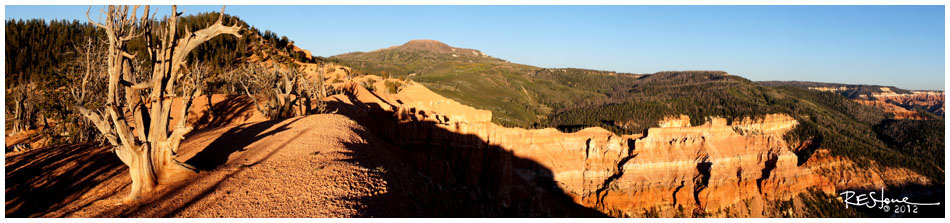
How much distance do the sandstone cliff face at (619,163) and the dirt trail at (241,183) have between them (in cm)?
1387

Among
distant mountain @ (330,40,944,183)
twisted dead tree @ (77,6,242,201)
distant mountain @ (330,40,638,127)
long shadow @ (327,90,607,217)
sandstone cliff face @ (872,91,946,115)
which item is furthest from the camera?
sandstone cliff face @ (872,91,946,115)

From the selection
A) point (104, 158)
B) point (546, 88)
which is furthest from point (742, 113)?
point (104, 158)

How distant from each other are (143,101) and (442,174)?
1164 cm

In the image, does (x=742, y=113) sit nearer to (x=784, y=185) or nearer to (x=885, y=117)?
(x=784, y=185)

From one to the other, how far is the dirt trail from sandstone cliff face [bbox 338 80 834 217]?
1387 cm

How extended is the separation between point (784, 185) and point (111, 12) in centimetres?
4467

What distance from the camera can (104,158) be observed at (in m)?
10.9

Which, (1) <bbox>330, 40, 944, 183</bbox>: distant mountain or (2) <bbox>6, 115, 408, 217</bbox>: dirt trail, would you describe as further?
(1) <bbox>330, 40, 944, 183</bbox>: distant mountain

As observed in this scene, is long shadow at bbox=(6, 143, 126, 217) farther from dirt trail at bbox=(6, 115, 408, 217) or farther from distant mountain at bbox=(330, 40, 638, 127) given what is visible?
distant mountain at bbox=(330, 40, 638, 127)

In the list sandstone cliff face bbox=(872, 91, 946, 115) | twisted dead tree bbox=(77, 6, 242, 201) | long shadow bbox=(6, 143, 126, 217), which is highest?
twisted dead tree bbox=(77, 6, 242, 201)

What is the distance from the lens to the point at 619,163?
3588cm

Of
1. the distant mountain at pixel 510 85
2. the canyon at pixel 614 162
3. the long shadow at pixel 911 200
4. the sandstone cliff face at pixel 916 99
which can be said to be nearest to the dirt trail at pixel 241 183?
the canyon at pixel 614 162

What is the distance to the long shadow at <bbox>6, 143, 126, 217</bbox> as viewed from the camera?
27.3 ft

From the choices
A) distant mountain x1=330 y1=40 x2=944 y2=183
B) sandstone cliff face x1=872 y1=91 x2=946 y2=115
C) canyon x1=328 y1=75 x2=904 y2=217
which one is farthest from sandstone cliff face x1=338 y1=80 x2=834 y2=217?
sandstone cliff face x1=872 y1=91 x2=946 y2=115
